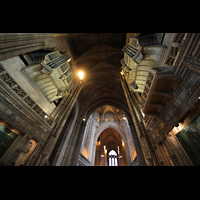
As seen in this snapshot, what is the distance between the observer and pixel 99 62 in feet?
48.2

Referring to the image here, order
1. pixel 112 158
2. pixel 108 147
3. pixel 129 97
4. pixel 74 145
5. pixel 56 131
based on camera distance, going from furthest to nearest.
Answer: pixel 108 147 < pixel 112 158 < pixel 74 145 < pixel 129 97 < pixel 56 131

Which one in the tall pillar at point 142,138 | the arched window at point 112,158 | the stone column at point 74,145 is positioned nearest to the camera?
the tall pillar at point 142,138

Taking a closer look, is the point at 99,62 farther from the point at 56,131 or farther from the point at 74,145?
the point at 74,145

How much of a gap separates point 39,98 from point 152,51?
28.4ft

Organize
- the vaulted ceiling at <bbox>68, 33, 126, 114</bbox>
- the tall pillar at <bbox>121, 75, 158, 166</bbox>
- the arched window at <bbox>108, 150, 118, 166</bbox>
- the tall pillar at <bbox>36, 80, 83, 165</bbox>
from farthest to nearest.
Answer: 1. the arched window at <bbox>108, 150, 118, 166</bbox>
2. the vaulted ceiling at <bbox>68, 33, 126, 114</bbox>
3. the tall pillar at <bbox>121, 75, 158, 166</bbox>
4. the tall pillar at <bbox>36, 80, 83, 165</bbox>

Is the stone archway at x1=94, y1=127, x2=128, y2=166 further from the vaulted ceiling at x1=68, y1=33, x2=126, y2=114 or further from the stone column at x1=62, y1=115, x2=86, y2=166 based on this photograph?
the stone column at x1=62, y1=115, x2=86, y2=166

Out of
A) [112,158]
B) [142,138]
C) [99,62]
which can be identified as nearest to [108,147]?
[112,158]

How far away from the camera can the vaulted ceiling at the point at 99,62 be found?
11922 millimetres

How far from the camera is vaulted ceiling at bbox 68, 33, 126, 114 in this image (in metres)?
11.9

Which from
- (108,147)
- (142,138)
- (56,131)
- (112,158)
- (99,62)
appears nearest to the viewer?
(56,131)

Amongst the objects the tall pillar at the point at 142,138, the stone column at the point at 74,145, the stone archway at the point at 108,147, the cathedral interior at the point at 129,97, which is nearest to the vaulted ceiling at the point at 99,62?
the cathedral interior at the point at 129,97

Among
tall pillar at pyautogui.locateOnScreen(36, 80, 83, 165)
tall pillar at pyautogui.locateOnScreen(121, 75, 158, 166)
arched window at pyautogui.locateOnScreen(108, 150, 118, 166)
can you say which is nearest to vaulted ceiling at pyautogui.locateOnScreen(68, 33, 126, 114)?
tall pillar at pyautogui.locateOnScreen(36, 80, 83, 165)

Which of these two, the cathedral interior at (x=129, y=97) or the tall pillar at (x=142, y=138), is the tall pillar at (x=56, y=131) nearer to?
the cathedral interior at (x=129, y=97)
